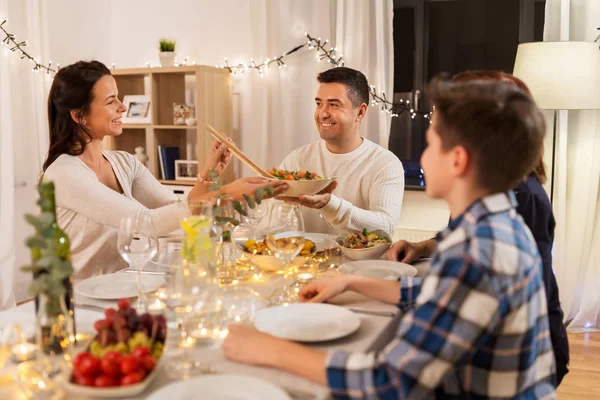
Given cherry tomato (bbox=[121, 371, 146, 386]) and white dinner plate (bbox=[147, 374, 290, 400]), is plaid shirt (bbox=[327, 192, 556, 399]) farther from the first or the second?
cherry tomato (bbox=[121, 371, 146, 386])

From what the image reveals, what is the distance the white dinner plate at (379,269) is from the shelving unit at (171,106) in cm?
266

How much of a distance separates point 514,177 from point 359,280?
0.57m

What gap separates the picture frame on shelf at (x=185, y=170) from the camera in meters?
4.59

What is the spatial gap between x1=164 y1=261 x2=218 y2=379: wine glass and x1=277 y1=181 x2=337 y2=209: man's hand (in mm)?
980

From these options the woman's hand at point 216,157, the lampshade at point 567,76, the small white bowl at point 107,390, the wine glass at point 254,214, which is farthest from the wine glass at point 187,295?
the lampshade at point 567,76

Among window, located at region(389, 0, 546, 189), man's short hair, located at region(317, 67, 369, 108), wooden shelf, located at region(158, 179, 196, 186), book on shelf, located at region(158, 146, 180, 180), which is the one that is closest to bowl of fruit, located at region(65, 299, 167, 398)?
man's short hair, located at region(317, 67, 369, 108)

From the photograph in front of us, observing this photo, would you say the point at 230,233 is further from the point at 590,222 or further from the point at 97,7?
the point at 97,7

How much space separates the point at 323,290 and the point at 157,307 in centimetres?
42

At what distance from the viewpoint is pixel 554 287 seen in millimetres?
1688

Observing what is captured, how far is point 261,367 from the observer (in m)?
1.21

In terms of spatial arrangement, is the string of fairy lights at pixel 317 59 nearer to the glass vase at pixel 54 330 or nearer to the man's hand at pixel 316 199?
the man's hand at pixel 316 199

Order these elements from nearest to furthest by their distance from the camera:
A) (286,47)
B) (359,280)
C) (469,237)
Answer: (469,237) < (359,280) < (286,47)

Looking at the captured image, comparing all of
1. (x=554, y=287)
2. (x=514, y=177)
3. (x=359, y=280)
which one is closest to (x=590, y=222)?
(x=554, y=287)

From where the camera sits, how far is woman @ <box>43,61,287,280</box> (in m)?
2.27
